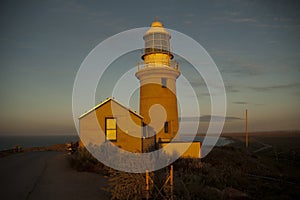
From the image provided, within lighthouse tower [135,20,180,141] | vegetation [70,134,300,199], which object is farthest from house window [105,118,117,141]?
lighthouse tower [135,20,180,141]

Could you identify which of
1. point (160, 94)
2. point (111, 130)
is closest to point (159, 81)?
point (160, 94)

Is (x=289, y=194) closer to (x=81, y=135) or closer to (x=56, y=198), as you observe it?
(x=56, y=198)

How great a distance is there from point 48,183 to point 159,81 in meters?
12.3

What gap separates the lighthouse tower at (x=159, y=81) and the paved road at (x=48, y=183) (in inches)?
350

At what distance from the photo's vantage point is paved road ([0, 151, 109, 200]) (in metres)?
8.56

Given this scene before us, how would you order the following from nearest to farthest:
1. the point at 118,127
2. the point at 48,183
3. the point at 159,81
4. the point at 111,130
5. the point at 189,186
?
the point at 189,186 < the point at 48,183 < the point at 118,127 < the point at 111,130 < the point at 159,81

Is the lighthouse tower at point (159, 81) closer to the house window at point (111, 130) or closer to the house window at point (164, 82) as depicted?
the house window at point (164, 82)

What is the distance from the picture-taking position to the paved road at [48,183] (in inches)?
337

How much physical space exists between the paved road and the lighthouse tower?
29.1ft

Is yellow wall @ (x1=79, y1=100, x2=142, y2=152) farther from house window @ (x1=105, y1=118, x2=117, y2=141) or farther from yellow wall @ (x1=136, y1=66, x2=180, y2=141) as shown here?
yellow wall @ (x1=136, y1=66, x2=180, y2=141)

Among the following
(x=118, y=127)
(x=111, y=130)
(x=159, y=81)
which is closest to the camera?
(x=118, y=127)

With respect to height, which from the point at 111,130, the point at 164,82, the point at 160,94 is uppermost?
the point at 164,82

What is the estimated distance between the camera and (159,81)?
19.8 metres

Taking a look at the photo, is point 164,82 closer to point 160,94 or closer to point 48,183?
point 160,94
